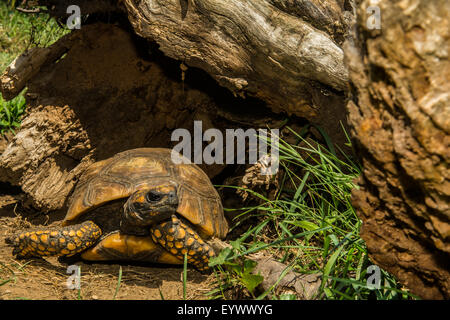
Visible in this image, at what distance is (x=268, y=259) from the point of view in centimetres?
290

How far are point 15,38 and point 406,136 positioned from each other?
648 cm

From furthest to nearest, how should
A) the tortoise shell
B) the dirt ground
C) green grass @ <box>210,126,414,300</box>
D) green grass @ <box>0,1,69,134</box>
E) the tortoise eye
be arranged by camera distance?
green grass @ <box>0,1,69,134</box>
the tortoise shell
the tortoise eye
the dirt ground
green grass @ <box>210,126,414,300</box>

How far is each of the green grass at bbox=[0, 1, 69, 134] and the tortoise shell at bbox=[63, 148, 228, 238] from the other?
1777 millimetres

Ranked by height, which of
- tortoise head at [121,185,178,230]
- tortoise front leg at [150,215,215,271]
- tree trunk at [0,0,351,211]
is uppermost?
tree trunk at [0,0,351,211]

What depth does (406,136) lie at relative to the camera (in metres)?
1.78

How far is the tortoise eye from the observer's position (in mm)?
2938

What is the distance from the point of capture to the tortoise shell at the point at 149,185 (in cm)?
A: 333

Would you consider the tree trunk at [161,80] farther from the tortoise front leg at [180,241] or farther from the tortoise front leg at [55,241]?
the tortoise front leg at [180,241]

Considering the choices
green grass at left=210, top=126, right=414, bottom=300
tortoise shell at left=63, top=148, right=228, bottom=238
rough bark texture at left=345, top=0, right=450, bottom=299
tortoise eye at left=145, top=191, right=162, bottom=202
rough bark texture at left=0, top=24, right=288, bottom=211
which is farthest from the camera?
rough bark texture at left=0, top=24, right=288, bottom=211

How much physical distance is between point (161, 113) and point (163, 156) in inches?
30.8

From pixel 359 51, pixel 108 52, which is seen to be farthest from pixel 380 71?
pixel 108 52

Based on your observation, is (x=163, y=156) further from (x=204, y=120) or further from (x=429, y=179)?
A: (x=429, y=179)

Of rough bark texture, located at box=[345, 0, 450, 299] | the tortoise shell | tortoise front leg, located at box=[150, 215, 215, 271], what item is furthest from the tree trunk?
rough bark texture, located at box=[345, 0, 450, 299]

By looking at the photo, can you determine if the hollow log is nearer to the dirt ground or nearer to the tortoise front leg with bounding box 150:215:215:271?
the tortoise front leg with bounding box 150:215:215:271
